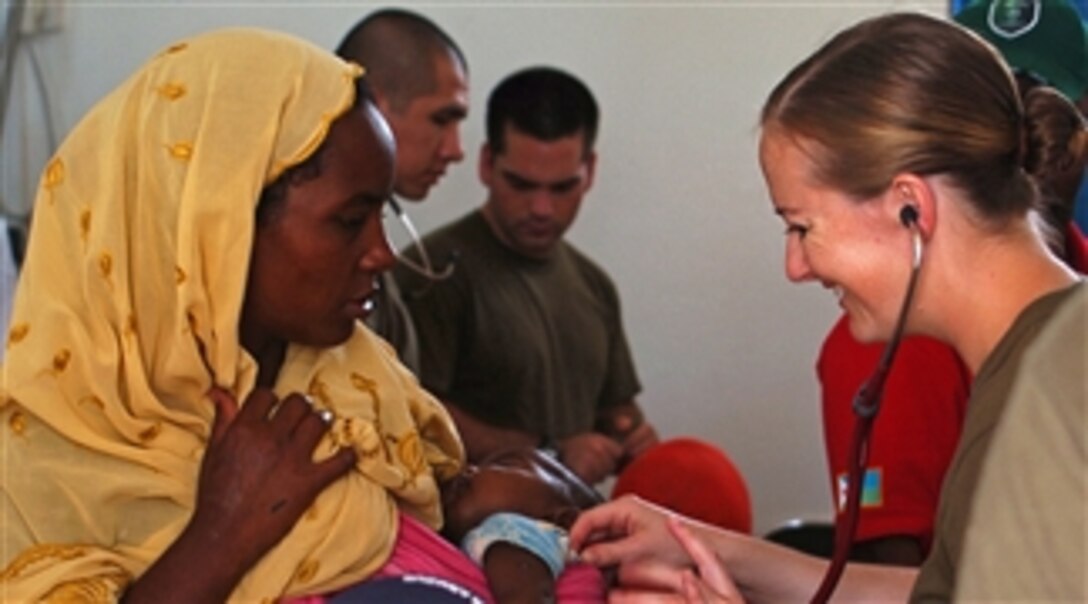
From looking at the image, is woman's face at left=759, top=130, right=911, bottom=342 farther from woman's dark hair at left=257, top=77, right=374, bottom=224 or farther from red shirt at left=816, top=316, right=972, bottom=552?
woman's dark hair at left=257, top=77, right=374, bottom=224

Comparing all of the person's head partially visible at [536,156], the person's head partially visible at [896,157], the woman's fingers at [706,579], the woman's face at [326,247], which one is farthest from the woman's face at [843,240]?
the person's head partially visible at [536,156]

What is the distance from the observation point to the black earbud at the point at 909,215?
1.32 metres

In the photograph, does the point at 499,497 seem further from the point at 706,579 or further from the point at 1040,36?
the point at 1040,36

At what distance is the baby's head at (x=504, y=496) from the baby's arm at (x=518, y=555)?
0.05 m

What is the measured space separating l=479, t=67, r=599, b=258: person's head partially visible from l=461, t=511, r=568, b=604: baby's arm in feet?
5.14

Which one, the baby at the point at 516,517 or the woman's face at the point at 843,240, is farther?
the baby at the point at 516,517

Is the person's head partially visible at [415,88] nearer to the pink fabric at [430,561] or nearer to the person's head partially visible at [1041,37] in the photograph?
the person's head partially visible at [1041,37]

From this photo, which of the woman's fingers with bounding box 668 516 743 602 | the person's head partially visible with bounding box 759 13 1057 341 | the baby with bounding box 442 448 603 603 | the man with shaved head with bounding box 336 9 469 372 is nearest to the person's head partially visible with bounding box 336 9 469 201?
the man with shaved head with bounding box 336 9 469 372

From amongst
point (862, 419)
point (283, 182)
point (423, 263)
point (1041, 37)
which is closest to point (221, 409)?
point (283, 182)

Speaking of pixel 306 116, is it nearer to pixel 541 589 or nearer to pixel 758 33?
pixel 541 589

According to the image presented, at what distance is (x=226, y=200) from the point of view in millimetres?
1491

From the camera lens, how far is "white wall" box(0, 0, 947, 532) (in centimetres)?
347

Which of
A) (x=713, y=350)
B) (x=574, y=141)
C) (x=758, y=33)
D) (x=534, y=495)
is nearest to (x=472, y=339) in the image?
(x=574, y=141)

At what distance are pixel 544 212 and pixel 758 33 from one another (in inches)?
28.5
